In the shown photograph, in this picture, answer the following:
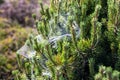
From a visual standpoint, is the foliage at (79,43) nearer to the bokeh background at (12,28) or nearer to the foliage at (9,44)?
the bokeh background at (12,28)

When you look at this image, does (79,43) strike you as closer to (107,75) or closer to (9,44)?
(107,75)

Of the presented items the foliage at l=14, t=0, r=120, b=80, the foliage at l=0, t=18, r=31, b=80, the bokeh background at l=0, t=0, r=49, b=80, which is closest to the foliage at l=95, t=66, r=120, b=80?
the foliage at l=14, t=0, r=120, b=80

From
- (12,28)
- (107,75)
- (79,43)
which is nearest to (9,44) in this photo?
(12,28)

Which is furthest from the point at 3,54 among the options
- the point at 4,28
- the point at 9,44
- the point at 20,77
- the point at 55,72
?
the point at 55,72

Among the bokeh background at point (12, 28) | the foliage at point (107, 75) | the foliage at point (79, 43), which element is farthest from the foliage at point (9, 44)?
the foliage at point (107, 75)

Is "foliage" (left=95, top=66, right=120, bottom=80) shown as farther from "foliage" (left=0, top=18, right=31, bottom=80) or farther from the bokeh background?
"foliage" (left=0, top=18, right=31, bottom=80)

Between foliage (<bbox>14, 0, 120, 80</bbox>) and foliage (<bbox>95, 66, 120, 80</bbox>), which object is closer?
foliage (<bbox>95, 66, 120, 80</bbox>)
